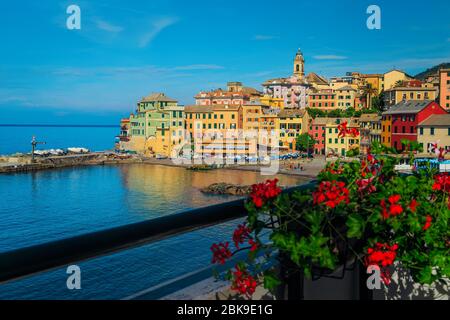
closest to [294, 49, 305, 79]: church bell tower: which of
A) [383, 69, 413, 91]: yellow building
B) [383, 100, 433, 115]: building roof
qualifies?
[383, 69, 413, 91]: yellow building

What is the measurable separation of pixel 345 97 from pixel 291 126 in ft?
23.4

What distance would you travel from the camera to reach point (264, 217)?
956mm

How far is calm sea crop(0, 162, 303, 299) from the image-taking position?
10664 mm

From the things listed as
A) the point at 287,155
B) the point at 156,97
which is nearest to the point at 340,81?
the point at 287,155

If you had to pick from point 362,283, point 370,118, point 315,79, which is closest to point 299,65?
point 315,79

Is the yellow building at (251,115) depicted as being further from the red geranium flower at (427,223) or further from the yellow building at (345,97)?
the red geranium flower at (427,223)

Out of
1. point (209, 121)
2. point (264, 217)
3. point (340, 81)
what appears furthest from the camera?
point (340, 81)

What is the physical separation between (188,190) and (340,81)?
2856 centimetres

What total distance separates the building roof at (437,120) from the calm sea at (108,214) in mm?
8838

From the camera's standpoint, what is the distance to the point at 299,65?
53938mm

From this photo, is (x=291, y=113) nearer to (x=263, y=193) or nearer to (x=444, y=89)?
(x=444, y=89)

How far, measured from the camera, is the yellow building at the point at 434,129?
25.1 meters

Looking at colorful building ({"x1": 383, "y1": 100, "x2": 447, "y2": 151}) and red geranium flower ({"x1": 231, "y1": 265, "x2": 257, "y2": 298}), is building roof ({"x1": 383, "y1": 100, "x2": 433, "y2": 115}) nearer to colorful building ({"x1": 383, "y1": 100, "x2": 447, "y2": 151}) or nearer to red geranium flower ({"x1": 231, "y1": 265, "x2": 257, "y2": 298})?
colorful building ({"x1": 383, "y1": 100, "x2": 447, "y2": 151})

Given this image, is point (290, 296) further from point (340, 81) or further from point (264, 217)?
point (340, 81)
